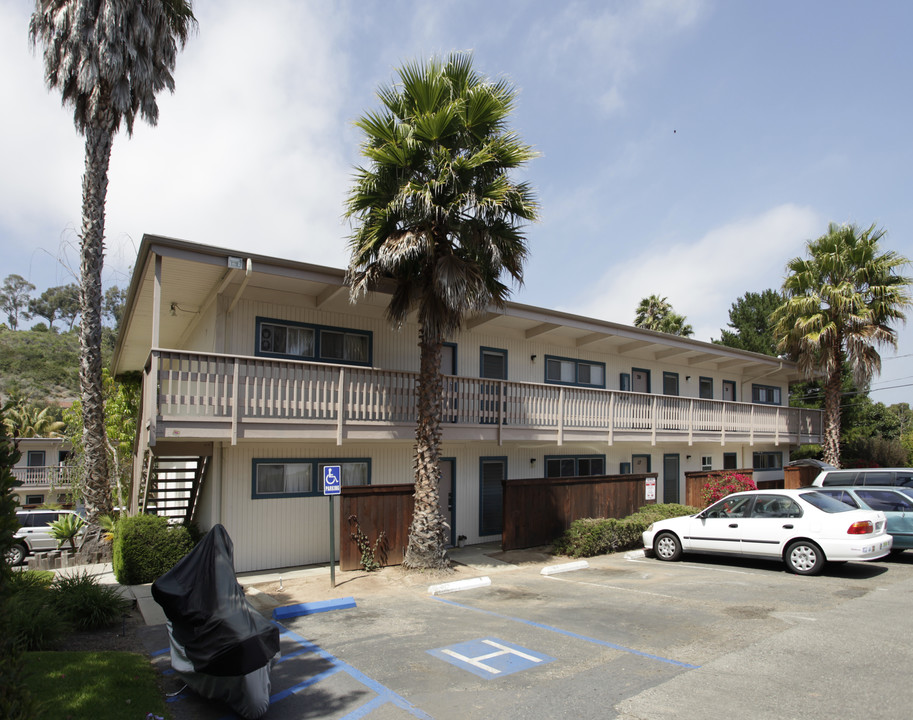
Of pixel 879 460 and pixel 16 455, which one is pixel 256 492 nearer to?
pixel 16 455

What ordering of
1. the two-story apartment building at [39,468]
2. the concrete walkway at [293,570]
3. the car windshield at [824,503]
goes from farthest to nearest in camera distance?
the two-story apartment building at [39,468] → the car windshield at [824,503] → the concrete walkway at [293,570]

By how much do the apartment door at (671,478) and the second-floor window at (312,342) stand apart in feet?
42.7

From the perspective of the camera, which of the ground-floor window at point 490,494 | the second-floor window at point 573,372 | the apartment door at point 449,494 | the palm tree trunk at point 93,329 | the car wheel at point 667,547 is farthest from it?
the second-floor window at point 573,372

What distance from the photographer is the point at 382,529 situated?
43.9 feet

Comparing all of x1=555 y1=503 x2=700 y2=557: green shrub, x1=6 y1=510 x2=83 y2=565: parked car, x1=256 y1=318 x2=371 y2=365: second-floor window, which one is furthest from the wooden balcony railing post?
x1=6 y1=510 x2=83 y2=565: parked car

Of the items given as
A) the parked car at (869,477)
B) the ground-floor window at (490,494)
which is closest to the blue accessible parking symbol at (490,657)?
the ground-floor window at (490,494)

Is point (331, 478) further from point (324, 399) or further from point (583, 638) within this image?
point (583, 638)

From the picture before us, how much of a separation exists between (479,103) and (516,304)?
527cm

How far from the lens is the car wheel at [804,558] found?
12.0 m

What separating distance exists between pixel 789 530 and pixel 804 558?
0.55 meters

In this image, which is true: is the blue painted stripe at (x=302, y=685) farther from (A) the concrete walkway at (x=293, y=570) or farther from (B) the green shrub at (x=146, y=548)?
(B) the green shrub at (x=146, y=548)

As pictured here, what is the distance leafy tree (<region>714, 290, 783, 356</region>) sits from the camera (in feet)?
125

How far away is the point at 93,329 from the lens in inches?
580

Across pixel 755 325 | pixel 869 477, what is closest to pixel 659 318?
pixel 755 325
